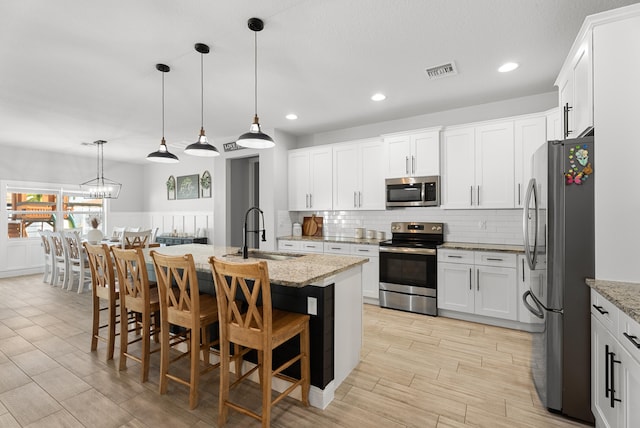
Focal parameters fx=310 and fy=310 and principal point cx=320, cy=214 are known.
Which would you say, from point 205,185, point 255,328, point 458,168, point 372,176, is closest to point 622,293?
point 255,328

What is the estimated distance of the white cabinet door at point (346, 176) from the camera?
4.84 metres

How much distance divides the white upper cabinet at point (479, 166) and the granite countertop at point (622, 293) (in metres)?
2.09

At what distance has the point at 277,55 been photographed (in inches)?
112

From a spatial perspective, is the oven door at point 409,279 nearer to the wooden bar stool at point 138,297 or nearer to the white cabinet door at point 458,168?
the white cabinet door at point 458,168

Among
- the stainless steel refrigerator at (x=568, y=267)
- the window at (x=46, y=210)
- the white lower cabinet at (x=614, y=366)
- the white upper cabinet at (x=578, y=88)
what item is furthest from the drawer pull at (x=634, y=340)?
the window at (x=46, y=210)

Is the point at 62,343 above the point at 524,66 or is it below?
below

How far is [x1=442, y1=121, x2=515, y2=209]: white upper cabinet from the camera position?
148 inches

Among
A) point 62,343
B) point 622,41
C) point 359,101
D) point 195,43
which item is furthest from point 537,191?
point 62,343

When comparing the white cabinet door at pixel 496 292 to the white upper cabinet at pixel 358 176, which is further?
the white upper cabinet at pixel 358 176

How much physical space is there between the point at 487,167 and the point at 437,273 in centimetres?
146

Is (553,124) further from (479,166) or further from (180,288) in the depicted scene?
(180,288)

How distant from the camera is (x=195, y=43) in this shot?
2623mm

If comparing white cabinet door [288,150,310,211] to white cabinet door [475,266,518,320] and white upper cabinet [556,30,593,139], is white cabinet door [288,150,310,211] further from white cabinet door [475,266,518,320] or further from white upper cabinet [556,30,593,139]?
white upper cabinet [556,30,593,139]

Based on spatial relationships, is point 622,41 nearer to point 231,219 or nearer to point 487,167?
point 487,167
